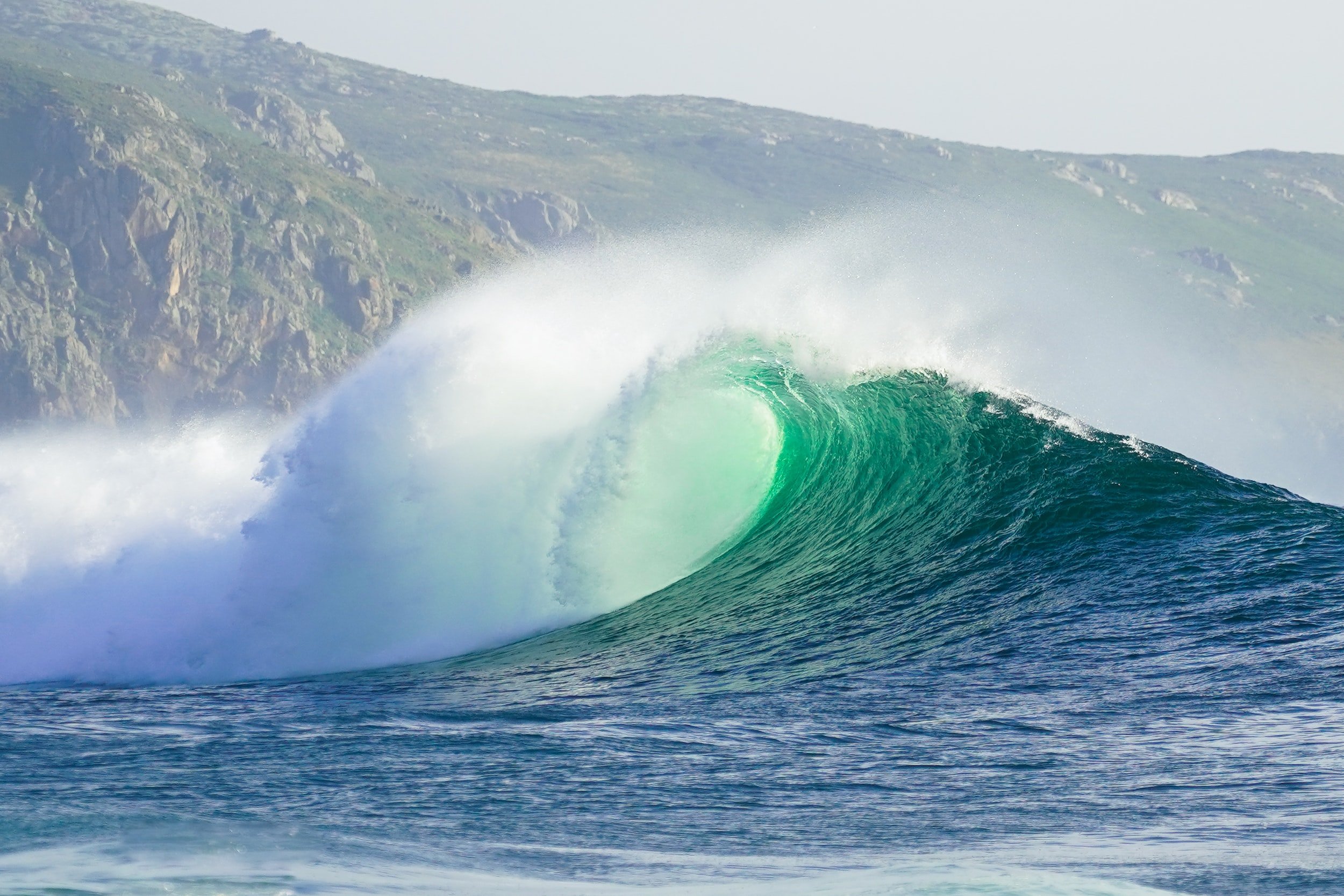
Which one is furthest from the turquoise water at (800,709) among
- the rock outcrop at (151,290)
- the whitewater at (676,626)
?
the rock outcrop at (151,290)

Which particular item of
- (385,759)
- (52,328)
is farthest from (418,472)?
(52,328)

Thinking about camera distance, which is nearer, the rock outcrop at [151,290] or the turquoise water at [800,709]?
the turquoise water at [800,709]

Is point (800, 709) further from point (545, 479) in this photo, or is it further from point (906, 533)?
point (906, 533)

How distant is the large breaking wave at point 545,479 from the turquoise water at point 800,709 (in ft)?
0.32

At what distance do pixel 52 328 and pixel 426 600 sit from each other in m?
135

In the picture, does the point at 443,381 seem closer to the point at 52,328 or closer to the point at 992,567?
the point at 992,567

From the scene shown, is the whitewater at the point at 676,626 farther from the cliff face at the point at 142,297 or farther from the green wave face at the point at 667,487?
the cliff face at the point at 142,297

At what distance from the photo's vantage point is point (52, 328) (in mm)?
142375

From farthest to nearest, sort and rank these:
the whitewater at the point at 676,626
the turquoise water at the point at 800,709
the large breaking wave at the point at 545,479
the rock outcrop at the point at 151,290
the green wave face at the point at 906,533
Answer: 1. the rock outcrop at the point at 151,290
2. the large breaking wave at the point at 545,479
3. the green wave face at the point at 906,533
4. the whitewater at the point at 676,626
5. the turquoise water at the point at 800,709

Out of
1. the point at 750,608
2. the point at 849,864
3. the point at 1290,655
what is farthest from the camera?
the point at 750,608

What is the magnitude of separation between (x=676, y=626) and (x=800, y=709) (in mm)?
4265

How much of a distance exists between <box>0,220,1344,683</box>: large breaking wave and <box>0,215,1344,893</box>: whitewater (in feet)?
0.19

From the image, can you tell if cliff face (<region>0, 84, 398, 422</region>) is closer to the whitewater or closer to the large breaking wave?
the whitewater

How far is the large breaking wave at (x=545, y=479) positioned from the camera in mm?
17562
